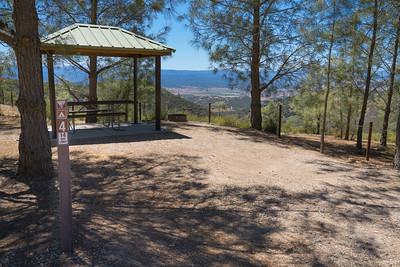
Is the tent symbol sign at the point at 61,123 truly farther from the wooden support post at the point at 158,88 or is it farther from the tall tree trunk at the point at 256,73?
the tall tree trunk at the point at 256,73

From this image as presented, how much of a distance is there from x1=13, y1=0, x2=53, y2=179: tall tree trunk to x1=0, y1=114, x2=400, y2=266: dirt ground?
30 centimetres

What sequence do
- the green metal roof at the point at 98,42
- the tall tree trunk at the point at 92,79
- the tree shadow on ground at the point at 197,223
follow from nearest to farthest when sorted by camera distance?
the tree shadow on ground at the point at 197,223 → the green metal roof at the point at 98,42 → the tall tree trunk at the point at 92,79

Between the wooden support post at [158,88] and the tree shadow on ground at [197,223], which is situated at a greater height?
the wooden support post at [158,88]

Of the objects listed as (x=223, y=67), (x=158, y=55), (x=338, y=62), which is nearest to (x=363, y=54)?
(x=338, y=62)

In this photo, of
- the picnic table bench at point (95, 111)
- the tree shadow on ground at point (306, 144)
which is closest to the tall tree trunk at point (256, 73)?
the tree shadow on ground at point (306, 144)

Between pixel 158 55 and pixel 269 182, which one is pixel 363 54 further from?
pixel 269 182

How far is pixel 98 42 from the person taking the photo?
8.31 m

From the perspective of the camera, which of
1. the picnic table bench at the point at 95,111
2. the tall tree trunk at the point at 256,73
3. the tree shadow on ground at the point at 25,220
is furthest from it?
the tall tree trunk at the point at 256,73

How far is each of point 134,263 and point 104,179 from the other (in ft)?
8.46

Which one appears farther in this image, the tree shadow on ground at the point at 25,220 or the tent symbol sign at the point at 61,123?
the tree shadow on ground at the point at 25,220

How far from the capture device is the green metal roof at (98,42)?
757 cm

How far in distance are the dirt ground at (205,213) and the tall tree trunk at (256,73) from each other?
5356 millimetres

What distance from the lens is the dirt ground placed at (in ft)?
10.3

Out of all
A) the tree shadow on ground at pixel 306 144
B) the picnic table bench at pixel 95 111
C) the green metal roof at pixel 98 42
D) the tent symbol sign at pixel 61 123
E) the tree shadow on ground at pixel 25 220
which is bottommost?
the tree shadow on ground at pixel 306 144
